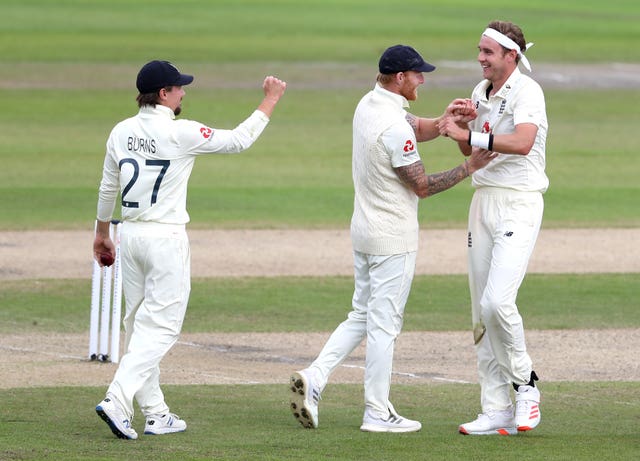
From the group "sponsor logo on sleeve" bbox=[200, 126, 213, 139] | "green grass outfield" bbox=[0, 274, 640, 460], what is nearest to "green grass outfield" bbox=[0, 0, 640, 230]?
"green grass outfield" bbox=[0, 274, 640, 460]

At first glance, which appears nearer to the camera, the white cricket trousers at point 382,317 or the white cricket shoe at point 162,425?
the white cricket shoe at point 162,425

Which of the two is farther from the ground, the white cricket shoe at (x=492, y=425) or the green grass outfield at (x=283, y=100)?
the white cricket shoe at (x=492, y=425)

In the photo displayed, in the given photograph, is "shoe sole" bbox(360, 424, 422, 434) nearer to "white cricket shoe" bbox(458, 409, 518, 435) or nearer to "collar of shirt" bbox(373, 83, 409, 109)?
"white cricket shoe" bbox(458, 409, 518, 435)

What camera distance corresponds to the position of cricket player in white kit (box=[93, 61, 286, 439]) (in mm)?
8133

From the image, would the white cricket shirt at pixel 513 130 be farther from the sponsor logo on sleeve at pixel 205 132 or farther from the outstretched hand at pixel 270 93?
the sponsor logo on sleeve at pixel 205 132

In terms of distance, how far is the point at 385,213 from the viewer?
8.45m

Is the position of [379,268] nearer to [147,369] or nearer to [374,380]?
[374,380]

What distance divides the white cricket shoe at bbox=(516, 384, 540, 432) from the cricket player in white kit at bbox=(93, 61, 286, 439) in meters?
2.02

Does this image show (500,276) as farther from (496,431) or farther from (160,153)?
(160,153)

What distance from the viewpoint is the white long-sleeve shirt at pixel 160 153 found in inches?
320

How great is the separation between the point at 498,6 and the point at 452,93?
35.1 m

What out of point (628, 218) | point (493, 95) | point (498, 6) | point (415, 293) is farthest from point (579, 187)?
point (498, 6)

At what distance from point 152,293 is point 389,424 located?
1.60 meters

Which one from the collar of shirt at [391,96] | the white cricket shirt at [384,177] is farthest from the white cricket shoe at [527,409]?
the collar of shirt at [391,96]
